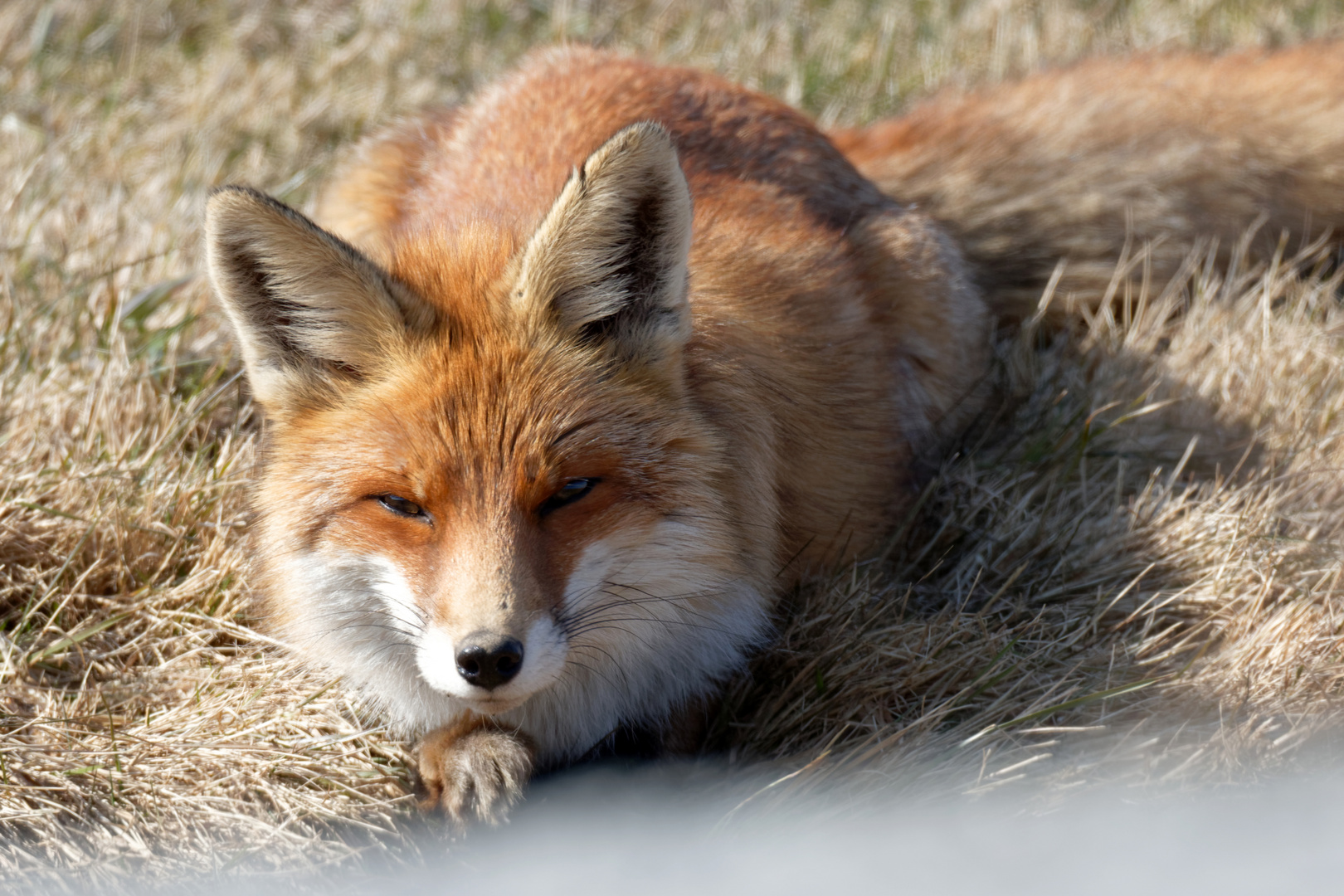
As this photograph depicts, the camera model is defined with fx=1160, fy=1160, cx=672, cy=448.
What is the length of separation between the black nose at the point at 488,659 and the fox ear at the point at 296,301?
81cm

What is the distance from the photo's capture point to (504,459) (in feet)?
8.54

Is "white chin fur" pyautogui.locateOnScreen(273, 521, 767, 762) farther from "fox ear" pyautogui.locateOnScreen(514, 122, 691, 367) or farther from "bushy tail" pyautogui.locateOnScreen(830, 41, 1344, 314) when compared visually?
"bushy tail" pyautogui.locateOnScreen(830, 41, 1344, 314)

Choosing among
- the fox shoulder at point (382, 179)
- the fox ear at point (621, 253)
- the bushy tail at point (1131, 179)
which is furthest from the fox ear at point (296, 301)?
the bushy tail at point (1131, 179)

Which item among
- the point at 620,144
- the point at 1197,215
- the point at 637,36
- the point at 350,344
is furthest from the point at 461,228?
the point at 637,36

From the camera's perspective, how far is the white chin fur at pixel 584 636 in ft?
8.79

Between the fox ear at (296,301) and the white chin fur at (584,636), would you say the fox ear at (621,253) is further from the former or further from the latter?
the white chin fur at (584,636)

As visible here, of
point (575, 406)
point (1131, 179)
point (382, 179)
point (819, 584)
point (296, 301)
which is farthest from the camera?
point (1131, 179)

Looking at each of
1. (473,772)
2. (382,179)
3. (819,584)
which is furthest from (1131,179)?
(473,772)

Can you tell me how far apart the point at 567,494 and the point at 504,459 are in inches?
6.6

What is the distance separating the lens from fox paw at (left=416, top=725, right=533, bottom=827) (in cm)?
284

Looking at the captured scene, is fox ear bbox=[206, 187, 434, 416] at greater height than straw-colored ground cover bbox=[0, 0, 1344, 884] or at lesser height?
greater

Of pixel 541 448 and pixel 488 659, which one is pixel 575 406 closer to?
pixel 541 448

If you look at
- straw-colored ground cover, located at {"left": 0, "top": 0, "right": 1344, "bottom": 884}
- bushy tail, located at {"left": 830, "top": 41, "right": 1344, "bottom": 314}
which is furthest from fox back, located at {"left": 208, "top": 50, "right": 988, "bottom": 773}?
bushy tail, located at {"left": 830, "top": 41, "right": 1344, "bottom": 314}

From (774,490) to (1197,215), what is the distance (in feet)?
8.46
